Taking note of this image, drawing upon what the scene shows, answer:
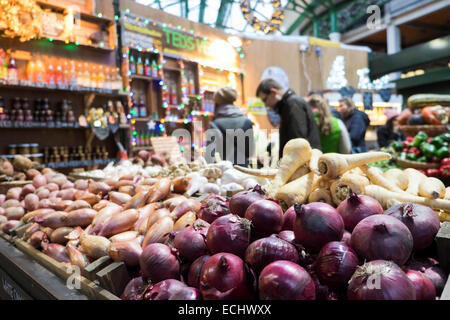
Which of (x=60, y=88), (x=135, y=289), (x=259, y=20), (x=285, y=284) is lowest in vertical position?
(x=135, y=289)

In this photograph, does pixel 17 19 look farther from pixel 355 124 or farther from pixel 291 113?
pixel 355 124

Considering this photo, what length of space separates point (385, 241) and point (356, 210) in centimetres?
18

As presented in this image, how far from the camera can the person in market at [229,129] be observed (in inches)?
118

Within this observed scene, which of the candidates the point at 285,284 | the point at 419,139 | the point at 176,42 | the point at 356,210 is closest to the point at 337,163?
the point at 356,210

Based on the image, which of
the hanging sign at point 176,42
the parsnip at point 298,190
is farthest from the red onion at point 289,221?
the hanging sign at point 176,42

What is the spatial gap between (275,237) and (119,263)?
49cm

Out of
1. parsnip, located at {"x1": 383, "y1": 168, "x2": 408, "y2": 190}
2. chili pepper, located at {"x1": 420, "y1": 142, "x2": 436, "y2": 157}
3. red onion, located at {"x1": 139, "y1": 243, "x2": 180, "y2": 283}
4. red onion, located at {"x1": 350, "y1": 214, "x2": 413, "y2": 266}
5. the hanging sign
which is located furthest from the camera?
the hanging sign

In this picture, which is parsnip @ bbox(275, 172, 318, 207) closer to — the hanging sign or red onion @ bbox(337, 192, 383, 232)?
red onion @ bbox(337, 192, 383, 232)

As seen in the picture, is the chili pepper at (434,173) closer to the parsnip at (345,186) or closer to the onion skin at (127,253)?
the parsnip at (345,186)

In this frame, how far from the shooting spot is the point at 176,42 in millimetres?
5688

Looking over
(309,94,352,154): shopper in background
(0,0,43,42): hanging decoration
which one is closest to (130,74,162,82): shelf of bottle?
(0,0,43,42): hanging decoration

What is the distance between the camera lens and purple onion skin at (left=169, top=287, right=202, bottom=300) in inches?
27.9

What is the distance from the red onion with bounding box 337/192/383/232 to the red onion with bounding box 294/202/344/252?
10cm

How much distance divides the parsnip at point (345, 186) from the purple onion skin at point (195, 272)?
1.73ft
